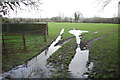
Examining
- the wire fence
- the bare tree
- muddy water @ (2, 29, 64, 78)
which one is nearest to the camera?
muddy water @ (2, 29, 64, 78)

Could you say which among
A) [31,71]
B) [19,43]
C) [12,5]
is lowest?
[31,71]

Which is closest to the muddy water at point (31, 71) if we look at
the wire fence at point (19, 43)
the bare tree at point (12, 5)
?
the wire fence at point (19, 43)

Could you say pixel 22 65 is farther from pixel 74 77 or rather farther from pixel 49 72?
pixel 74 77

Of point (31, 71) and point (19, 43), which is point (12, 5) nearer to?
point (19, 43)

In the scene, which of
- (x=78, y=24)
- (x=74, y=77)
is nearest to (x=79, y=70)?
(x=74, y=77)

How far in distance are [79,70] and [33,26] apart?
12457 mm

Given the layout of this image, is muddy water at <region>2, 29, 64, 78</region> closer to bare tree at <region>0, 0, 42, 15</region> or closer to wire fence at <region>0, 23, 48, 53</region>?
wire fence at <region>0, 23, 48, 53</region>

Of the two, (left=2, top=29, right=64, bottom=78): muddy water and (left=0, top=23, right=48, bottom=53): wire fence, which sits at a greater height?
(left=0, top=23, right=48, bottom=53): wire fence

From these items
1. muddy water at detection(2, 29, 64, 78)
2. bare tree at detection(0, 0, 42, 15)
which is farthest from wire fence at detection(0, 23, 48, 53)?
muddy water at detection(2, 29, 64, 78)

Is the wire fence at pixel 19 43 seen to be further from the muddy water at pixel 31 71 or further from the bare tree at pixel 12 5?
the muddy water at pixel 31 71

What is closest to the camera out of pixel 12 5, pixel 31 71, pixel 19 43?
pixel 31 71

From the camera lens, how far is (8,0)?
20.9ft

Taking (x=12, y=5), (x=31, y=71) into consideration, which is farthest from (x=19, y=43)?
(x=31, y=71)

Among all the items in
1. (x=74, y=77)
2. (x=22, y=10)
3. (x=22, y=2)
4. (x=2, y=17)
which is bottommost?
(x=74, y=77)
